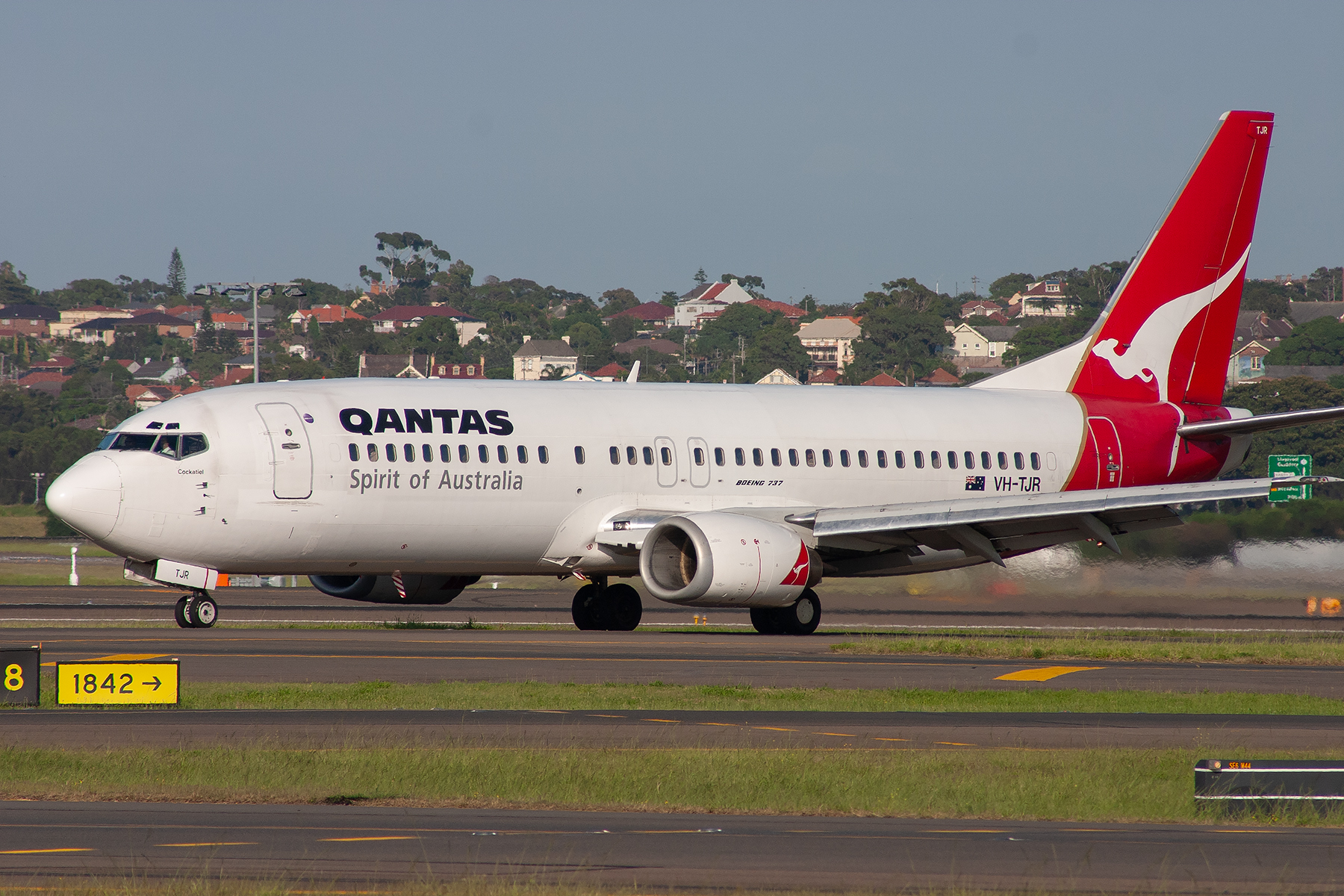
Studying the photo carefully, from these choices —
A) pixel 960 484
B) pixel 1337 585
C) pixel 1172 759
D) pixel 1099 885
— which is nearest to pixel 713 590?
pixel 960 484

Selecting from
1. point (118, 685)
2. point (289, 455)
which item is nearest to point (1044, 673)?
point (118, 685)

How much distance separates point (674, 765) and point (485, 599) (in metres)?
36.8

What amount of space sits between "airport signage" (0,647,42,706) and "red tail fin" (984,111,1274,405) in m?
24.8

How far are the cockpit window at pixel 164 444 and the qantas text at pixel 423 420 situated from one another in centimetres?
241

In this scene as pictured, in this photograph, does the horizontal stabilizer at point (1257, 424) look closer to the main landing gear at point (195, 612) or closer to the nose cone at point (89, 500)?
the main landing gear at point (195, 612)

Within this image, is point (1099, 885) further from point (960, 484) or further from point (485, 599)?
point (485, 599)

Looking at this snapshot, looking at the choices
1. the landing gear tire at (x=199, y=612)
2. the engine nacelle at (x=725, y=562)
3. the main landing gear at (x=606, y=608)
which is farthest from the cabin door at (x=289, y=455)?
the main landing gear at (x=606, y=608)

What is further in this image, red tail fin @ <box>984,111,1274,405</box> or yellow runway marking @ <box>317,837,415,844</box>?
red tail fin @ <box>984,111,1274,405</box>

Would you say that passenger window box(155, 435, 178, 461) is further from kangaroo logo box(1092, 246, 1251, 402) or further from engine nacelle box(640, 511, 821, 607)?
kangaroo logo box(1092, 246, 1251, 402)

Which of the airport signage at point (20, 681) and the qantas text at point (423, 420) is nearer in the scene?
the airport signage at point (20, 681)

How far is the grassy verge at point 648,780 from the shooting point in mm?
13875

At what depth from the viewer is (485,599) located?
5188 cm

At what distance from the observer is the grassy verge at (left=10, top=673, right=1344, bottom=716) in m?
20.4

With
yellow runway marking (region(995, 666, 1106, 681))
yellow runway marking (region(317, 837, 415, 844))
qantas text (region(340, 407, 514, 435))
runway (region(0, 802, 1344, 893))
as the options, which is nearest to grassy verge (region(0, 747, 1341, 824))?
runway (region(0, 802, 1344, 893))
